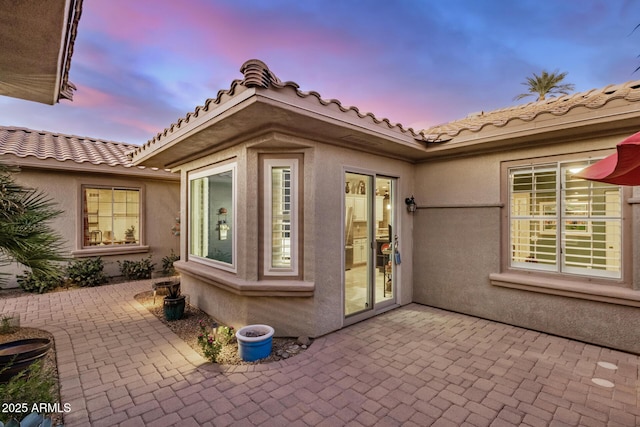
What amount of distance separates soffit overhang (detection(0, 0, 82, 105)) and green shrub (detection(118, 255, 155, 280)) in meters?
6.08

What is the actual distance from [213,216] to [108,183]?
4796 millimetres

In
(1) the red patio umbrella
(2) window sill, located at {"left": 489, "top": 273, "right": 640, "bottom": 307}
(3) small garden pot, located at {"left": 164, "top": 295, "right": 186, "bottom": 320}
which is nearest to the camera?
Answer: (1) the red patio umbrella

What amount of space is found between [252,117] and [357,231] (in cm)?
332

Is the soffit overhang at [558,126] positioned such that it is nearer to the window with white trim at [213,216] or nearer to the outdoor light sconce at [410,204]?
the outdoor light sconce at [410,204]

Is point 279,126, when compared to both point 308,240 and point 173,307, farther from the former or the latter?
point 173,307

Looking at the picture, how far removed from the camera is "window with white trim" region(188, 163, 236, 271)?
17.1 ft

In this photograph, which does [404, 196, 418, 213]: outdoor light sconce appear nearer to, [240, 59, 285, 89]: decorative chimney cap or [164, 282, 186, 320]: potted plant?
[240, 59, 285, 89]: decorative chimney cap

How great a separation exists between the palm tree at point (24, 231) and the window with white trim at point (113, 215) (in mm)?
7189

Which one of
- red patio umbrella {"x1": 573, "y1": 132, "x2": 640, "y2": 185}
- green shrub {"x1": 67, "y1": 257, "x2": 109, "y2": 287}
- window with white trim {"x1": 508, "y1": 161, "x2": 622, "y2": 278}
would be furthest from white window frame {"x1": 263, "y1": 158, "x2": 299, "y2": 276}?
green shrub {"x1": 67, "y1": 257, "x2": 109, "y2": 287}

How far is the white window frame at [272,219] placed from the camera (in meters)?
4.65

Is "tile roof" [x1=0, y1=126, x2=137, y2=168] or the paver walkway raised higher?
"tile roof" [x1=0, y1=126, x2=137, y2=168]

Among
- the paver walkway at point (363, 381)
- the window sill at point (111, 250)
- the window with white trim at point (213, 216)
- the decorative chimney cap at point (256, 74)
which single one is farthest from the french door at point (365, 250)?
the window sill at point (111, 250)

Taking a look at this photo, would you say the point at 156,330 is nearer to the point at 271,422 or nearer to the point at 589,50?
the point at 271,422

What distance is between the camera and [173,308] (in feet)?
17.6
